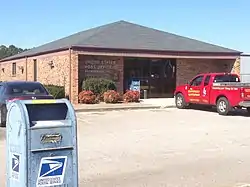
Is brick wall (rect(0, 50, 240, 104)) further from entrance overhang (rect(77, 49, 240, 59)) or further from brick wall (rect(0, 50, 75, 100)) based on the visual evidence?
entrance overhang (rect(77, 49, 240, 59))

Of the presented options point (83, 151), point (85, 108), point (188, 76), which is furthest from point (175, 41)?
point (83, 151)

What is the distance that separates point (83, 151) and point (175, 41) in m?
22.7

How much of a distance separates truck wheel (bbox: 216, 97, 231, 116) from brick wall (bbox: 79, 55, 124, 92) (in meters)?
9.13

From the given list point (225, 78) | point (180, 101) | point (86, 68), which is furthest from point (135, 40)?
point (225, 78)

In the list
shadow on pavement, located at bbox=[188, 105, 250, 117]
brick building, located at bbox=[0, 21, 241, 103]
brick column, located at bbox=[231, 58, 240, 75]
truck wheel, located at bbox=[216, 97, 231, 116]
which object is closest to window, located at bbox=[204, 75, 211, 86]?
truck wheel, located at bbox=[216, 97, 231, 116]

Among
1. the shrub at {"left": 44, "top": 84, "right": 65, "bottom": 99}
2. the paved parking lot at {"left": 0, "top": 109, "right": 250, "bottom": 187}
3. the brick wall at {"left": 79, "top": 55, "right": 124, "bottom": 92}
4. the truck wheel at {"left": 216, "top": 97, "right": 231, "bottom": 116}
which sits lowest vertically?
the paved parking lot at {"left": 0, "top": 109, "right": 250, "bottom": 187}

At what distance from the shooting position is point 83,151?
34.6 ft

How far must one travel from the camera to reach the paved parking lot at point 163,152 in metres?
7.88

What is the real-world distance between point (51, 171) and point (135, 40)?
2579cm

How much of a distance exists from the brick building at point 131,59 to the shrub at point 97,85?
643mm

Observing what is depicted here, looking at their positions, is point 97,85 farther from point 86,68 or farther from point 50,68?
point 50,68

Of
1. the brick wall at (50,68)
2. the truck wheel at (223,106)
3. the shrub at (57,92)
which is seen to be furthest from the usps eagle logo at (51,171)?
the brick wall at (50,68)

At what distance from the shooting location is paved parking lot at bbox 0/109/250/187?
788 cm

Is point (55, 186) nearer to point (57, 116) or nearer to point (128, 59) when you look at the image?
point (57, 116)
